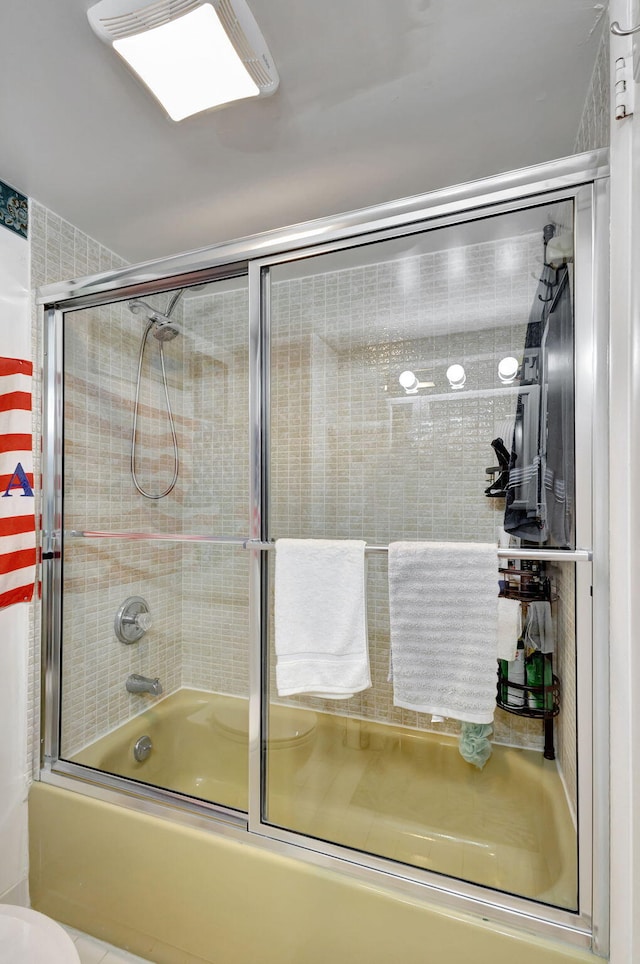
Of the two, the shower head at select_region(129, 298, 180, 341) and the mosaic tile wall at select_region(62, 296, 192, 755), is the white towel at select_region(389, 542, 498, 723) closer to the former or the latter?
the mosaic tile wall at select_region(62, 296, 192, 755)

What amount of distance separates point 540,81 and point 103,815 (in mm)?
2364

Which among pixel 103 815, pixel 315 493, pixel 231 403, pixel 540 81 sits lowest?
pixel 103 815

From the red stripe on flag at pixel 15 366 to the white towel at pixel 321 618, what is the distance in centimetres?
107

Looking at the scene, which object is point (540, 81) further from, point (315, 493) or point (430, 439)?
point (315, 493)

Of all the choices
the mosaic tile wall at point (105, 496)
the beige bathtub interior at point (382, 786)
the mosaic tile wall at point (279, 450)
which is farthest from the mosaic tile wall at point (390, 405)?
the mosaic tile wall at point (105, 496)

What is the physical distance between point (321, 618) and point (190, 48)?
4.38 feet

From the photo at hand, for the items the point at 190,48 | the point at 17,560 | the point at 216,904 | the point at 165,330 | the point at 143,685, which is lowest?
the point at 216,904

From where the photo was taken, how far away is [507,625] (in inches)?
40.9

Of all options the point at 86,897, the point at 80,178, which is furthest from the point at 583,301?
the point at 86,897

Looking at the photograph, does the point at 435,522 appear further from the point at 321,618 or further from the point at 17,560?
the point at 17,560

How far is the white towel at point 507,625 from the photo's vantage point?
1.04m

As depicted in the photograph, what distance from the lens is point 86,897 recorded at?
1419mm

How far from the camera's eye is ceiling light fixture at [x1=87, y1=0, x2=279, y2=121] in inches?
36.5

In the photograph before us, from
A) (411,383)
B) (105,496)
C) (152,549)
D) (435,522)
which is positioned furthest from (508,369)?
(105,496)
